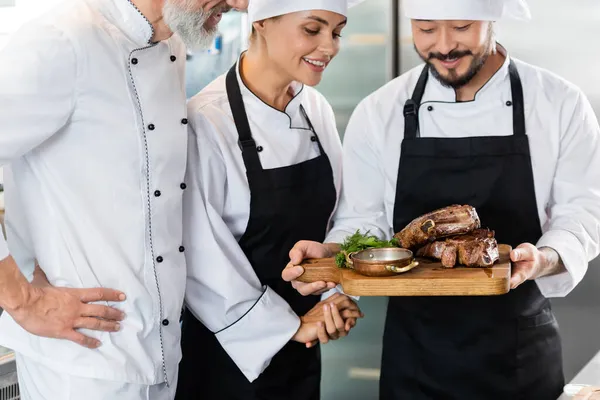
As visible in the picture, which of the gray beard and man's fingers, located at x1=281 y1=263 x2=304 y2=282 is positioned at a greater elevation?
the gray beard

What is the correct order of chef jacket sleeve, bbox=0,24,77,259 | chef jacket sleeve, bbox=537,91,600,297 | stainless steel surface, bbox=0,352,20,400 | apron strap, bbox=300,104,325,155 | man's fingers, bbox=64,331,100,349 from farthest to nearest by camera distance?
1. apron strap, bbox=300,104,325,155
2. stainless steel surface, bbox=0,352,20,400
3. chef jacket sleeve, bbox=537,91,600,297
4. man's fingers, bbox=64,331,100,349
5. chef jacket sleeve, bbox=0,24,77,259

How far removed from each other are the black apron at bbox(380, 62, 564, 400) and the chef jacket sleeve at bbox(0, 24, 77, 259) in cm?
100

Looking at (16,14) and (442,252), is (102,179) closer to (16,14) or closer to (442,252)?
(442,252)

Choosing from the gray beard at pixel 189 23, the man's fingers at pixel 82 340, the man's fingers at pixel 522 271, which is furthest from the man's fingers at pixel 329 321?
the gray beard at pixel 189 23

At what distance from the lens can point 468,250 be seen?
6.55 feet

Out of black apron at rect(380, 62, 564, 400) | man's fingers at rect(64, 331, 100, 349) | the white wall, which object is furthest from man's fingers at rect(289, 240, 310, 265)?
the white wall

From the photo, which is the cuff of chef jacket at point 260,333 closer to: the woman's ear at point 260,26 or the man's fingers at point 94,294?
the man's fingers at point 94,294

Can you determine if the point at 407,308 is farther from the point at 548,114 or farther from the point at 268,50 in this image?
the point at 268,50

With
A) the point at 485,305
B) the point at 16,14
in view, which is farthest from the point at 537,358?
the point at 16,14

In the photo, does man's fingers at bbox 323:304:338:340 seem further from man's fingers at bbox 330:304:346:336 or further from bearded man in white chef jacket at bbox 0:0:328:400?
bearded man in white chef jacket at bbox 0:0:328:400

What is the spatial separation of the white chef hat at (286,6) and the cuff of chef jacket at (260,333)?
790 mm

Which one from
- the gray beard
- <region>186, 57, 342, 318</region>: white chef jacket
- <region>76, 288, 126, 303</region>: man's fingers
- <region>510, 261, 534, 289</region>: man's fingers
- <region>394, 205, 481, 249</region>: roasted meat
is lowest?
<region>76, 288, 126, 303</region>: man's fingers

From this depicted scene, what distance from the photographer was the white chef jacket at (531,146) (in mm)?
2268

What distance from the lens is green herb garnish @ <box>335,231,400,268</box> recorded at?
2.11m
